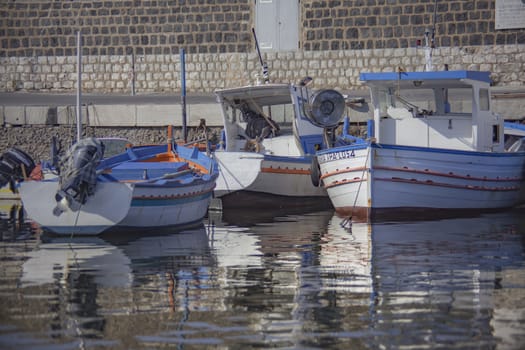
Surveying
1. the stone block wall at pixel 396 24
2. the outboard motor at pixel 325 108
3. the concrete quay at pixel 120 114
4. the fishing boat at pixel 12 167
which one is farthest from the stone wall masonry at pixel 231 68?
the fishing boat at pixel 12 167

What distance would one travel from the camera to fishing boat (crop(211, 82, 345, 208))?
17.0 metres

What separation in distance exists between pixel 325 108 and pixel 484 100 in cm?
241

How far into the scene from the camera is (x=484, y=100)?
16.4 metres

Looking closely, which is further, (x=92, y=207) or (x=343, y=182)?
(x=343, y=182)

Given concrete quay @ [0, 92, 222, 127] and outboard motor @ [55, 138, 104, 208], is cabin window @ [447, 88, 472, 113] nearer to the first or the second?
concrete quay @ [0, 92, 222, 127]

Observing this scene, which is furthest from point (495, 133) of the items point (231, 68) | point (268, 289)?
point (231, 68)

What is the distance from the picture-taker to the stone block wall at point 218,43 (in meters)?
24.8

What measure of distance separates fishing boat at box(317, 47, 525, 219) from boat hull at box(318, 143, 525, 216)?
0.04 feet

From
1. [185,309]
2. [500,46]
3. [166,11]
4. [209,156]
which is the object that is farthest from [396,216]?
[166,11]

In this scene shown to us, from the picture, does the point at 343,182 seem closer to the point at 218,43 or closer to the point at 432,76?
the point at 432,76

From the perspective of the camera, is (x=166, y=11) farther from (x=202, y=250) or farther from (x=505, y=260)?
(x=505, y=260)

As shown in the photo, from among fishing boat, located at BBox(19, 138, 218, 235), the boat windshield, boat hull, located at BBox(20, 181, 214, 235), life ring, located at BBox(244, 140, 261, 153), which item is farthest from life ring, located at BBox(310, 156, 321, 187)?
boat hull, located at BBox(20, 181, 214, 235)

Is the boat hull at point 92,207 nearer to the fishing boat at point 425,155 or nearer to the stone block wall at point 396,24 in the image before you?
the fishing boat at point 425,155

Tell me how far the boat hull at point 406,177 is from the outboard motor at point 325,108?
148cm
